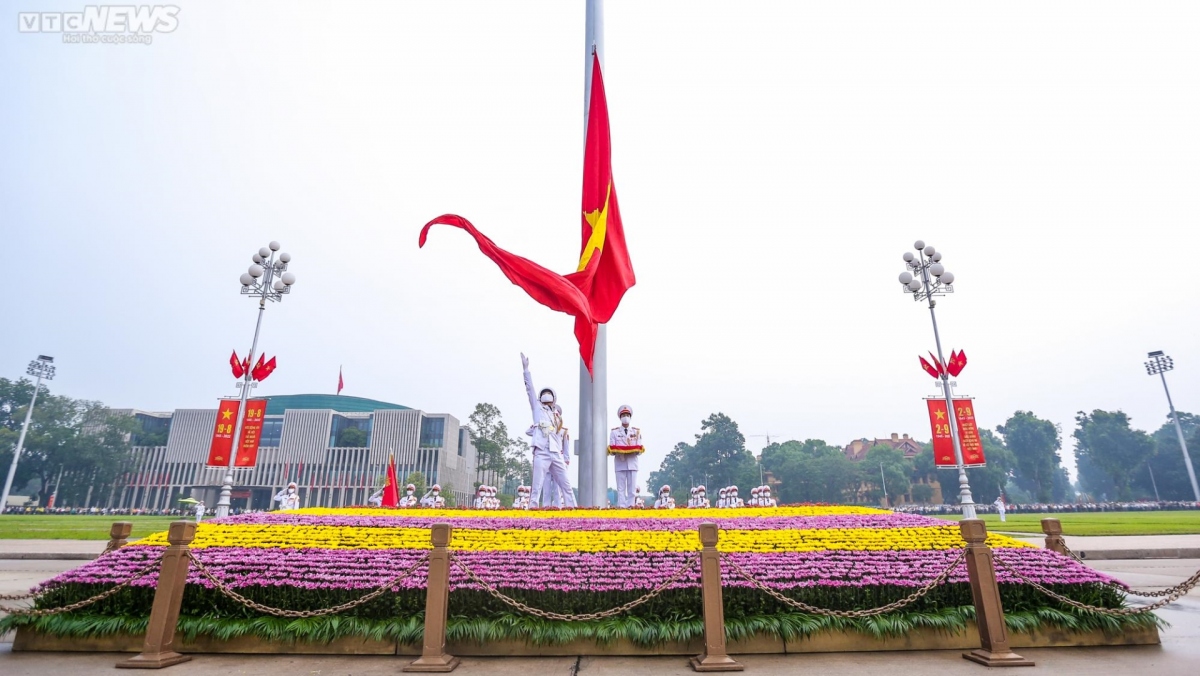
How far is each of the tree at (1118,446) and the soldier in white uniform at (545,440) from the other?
87.9 meters

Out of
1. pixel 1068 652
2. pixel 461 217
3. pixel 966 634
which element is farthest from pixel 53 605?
pixel 1068 652

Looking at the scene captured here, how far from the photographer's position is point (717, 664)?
4.95 meters

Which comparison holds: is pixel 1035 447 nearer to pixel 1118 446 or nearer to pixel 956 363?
pixel 1118 446

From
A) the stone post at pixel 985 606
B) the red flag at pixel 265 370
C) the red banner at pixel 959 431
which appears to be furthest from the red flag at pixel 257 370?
the red banner at pixel 959 431

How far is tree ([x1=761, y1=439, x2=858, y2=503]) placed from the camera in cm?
6794

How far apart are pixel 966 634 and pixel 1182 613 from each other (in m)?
4.17

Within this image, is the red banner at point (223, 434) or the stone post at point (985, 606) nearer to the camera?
the stone post at point (985, 606)

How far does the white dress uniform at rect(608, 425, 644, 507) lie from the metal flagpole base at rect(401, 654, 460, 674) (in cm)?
823

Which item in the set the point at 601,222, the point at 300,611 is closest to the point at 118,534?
the point at 300,611

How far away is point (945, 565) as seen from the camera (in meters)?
6.32

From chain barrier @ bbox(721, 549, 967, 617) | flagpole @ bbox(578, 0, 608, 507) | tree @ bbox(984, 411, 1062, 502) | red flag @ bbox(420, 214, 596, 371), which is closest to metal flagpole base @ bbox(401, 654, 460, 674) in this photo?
chain barrier @ bbox(721, 549, 967, 617)

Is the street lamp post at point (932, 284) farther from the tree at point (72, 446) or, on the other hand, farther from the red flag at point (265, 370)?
the tree at point (72, 446)

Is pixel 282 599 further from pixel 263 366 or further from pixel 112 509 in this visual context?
pixel 112 509

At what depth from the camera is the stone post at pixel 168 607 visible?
16.7 feet
